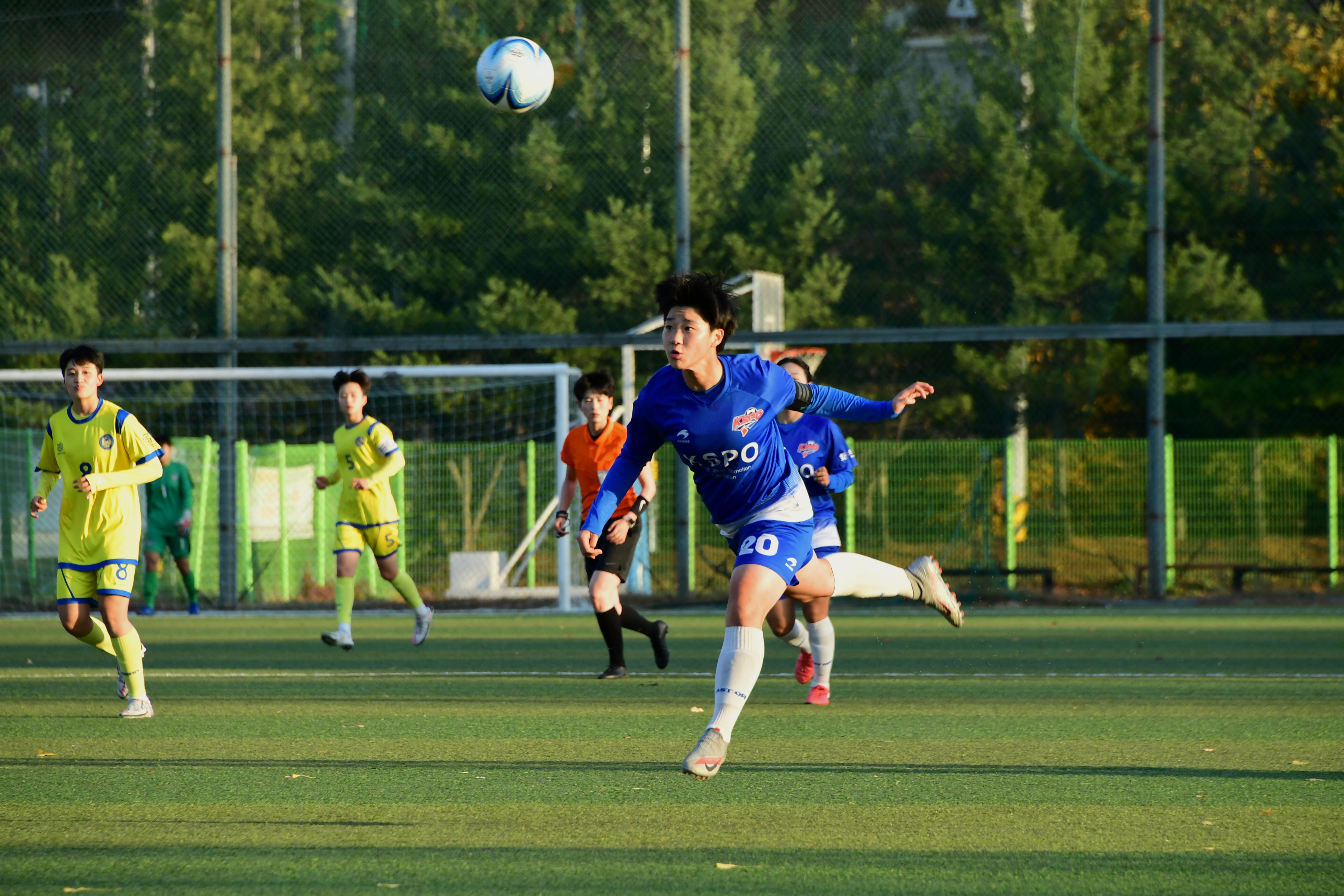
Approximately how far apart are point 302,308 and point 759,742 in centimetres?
1100

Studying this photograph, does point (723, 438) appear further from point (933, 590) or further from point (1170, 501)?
point (1170, 501)

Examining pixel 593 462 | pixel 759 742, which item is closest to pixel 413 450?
pixel 593 462

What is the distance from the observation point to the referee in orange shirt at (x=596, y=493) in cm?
866

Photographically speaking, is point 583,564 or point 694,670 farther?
point 583,564

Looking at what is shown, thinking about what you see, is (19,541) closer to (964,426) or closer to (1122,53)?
(964,426)

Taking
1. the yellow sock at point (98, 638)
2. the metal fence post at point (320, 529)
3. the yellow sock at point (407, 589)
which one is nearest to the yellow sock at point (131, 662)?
the yellow sock at point (98, 638)

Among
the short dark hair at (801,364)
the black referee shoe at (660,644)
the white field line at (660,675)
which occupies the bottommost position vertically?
the white field line at (660,675)

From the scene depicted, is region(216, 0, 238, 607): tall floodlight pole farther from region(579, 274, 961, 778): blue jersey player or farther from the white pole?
region(579, 274, 961, 778): blue jersey player

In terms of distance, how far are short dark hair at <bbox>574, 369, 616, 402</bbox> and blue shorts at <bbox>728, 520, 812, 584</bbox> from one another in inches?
138

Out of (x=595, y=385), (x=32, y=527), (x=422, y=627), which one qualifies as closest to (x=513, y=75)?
(x=595, y=385)

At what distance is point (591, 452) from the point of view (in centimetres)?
927

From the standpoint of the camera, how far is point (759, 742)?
6.35 meters

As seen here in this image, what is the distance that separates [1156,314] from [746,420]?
35.0 feet

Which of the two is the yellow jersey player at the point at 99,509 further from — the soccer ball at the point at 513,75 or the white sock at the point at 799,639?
the soccer ball at the point at 513,75
